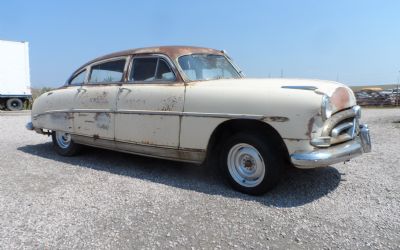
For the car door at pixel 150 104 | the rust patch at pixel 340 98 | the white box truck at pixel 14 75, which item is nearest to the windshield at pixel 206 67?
the car door at pixel 150 104

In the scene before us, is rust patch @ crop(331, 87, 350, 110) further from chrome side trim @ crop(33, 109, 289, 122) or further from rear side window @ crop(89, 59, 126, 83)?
rear side window @ crop(89, 59, 126, 83)

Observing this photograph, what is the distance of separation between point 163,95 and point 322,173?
7.81ft

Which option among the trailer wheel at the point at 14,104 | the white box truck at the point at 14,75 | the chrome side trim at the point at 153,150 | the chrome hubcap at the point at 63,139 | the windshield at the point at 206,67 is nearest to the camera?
the chrome side trim at the point at 153,150

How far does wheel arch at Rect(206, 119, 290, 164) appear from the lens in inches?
166

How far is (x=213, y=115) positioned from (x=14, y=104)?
19.5 m

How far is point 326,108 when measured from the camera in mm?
3885

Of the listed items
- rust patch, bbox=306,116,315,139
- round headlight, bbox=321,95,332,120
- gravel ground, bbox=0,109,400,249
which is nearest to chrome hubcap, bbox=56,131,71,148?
gravel ground, bbox=0,109,400,249

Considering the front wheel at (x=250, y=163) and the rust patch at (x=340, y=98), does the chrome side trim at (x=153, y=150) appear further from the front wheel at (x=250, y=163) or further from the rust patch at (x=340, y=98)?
the rust patch at (x=340, y=98)

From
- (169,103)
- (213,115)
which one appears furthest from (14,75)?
(213,115)

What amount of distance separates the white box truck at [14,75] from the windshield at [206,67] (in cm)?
1756

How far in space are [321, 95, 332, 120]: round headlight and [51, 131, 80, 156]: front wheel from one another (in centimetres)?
428

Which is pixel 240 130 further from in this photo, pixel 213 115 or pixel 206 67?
pixel 206 67

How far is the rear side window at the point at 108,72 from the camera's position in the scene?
18.8 feet

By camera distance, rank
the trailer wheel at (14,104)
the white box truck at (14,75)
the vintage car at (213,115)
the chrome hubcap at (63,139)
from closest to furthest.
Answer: the vintage car at (213,115) → the chrome hubcap at (63,139) → the white box truck at (14,75) → the trailer wheel at (14,104)
